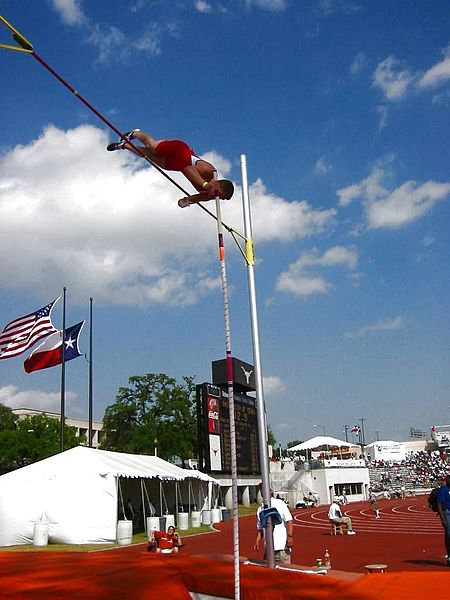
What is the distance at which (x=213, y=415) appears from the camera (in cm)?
2288

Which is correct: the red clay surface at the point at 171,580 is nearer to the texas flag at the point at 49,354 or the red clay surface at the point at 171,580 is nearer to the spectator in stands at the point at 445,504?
the spectator in stands at the point at 445,504

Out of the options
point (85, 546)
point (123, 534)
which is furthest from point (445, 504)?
point (85, 546)

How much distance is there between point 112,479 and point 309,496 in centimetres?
2372

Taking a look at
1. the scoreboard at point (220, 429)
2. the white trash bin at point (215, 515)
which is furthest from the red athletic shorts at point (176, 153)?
the white trash bin at point (215, 515)

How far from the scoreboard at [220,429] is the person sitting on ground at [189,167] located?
1748 centimetres

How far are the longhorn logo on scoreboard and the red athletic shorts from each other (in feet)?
61.4

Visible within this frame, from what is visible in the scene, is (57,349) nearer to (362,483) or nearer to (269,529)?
(269,529)

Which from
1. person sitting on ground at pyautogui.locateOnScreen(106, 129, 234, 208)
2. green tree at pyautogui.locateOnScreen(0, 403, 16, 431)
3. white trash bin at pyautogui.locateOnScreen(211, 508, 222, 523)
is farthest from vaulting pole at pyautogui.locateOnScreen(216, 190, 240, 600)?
green tree at pyautogui.locateOnScreen(0, 403, 16, 431)

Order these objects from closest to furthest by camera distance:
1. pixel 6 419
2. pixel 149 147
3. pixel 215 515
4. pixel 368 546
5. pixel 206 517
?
pixel 149 147 < pixel 368 546 < pixel 206 517 < pixel 215 515 < pixel 6 419

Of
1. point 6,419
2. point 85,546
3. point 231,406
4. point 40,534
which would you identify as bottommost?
point 85,546

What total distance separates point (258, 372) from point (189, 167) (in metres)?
1.75

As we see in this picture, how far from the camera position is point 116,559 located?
4.32 metres

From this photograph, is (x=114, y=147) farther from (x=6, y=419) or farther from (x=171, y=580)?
(x=6, y=419)

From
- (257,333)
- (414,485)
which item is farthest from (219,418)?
(414,485)
